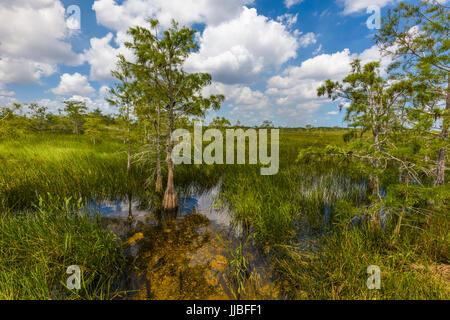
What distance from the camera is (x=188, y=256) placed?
4.17 meters

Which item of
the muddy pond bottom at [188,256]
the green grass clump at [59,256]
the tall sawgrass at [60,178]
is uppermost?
the tall sawgrass at [60,178]

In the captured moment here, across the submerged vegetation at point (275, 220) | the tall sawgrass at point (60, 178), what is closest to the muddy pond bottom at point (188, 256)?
the submerged vegetation at point (275, 220)

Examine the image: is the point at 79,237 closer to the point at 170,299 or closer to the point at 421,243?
the point at 170,299

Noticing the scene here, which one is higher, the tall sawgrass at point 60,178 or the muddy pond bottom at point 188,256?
the tall sawgrass at point 60,178

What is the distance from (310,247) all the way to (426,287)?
6.75 feet

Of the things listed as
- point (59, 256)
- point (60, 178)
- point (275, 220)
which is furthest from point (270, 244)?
point (60, 178)

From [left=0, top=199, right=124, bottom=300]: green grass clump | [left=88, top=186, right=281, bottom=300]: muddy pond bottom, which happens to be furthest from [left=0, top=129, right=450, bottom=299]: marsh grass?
[left=88, top=186, right=281, bottom=300]: muddy pond bottom

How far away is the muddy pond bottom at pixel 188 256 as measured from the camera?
3.17m

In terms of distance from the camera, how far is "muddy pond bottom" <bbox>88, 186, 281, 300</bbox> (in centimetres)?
317

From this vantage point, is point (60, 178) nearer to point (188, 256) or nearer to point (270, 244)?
point (188, 256)

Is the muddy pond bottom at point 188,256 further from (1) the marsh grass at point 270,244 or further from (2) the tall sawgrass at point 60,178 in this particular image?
(2) the tall sawgrass at point 60,178
